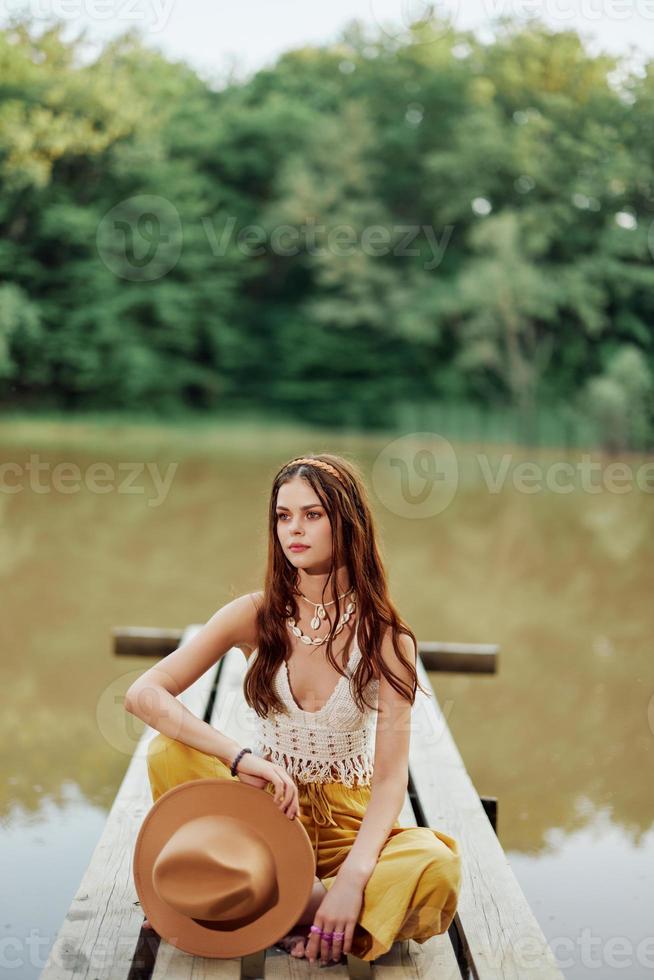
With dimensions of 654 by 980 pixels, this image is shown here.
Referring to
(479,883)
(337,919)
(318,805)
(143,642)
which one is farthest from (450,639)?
(337,919)

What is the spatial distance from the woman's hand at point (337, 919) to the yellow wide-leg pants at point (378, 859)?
25 mm

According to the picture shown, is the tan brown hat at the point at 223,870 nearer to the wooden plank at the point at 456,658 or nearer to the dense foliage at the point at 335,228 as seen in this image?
the wooden plank at the point at 456,658

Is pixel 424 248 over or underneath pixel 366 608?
over

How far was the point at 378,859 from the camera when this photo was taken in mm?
1865

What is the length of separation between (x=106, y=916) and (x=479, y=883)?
0.72 meters

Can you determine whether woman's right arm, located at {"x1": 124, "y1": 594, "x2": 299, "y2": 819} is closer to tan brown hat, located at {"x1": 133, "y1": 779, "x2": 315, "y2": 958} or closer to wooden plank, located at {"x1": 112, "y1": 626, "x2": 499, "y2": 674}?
tan brown hat, located at {"x1": 133, "y1": 779, "x2": 315, "y2": 958}

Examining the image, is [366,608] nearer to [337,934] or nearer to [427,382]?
[337,934]

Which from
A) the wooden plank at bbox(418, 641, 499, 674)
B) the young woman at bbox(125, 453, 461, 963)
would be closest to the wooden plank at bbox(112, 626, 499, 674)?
the wooden plank at bbox(418, 641, 499, 674)

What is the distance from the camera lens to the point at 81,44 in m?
19.8

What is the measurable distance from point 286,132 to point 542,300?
20.4 feet

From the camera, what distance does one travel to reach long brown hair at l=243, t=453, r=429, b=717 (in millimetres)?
1964

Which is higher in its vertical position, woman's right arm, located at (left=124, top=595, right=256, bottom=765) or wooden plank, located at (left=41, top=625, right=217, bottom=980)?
woman's right arm, located at (left=124, top=595, right=256, bottom=765)

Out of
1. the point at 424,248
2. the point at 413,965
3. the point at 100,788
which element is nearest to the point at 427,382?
the point at 424,248

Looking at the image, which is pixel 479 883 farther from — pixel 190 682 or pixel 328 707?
pixel 190 682
